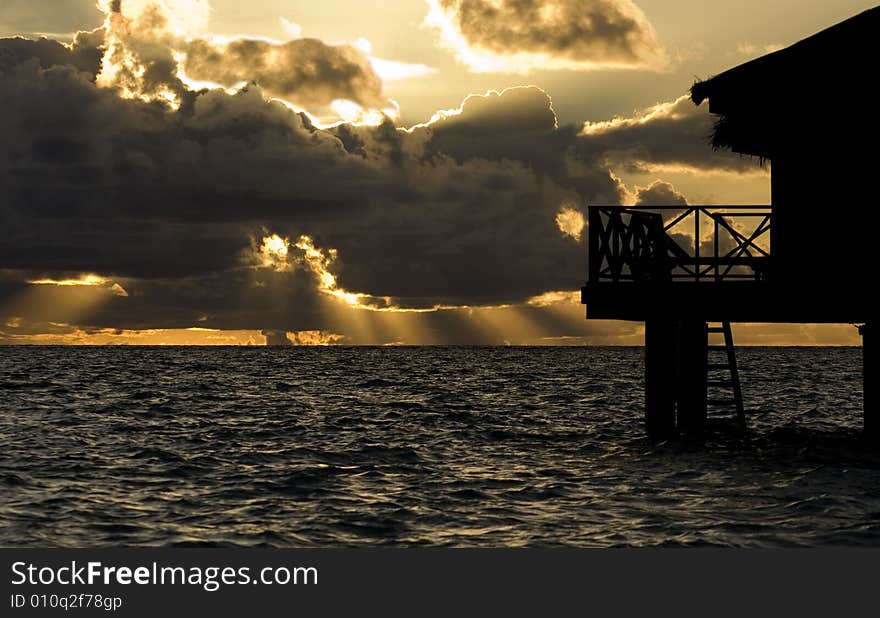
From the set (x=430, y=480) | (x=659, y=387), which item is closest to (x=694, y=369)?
(x=659, y=387)

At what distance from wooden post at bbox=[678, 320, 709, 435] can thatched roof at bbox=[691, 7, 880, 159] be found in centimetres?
414

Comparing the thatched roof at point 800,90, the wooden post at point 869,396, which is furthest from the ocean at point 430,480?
the thatched roof at point 800,90

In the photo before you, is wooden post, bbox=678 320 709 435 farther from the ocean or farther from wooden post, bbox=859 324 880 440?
wooden post, bbox=859 324 880 440

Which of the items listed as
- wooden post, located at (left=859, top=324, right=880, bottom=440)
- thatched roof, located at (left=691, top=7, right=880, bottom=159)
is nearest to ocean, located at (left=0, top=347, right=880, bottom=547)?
wooden post, located at (left=859, top=324, right=880, bottom=440)

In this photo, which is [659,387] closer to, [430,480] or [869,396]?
[869,396]

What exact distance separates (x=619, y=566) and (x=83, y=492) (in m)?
10.0

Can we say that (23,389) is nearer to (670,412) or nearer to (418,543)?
(670,412)

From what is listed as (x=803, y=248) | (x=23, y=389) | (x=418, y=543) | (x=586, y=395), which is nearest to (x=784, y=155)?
(x=803, y=248)

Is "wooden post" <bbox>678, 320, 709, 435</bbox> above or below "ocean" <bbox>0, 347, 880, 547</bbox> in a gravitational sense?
above

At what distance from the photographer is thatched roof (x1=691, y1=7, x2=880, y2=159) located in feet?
69.8

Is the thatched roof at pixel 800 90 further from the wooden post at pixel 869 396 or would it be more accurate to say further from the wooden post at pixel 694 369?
the wooden post at pixel 869 396

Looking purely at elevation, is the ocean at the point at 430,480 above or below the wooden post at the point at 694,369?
below

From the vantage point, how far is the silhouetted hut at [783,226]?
21234 millimetres

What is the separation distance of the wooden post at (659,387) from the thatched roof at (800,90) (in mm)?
4384
